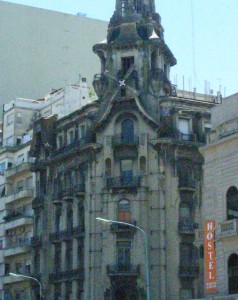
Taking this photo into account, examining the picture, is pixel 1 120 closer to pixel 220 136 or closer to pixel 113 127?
pixel 113 127

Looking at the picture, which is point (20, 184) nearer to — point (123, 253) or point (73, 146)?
point (73, 146)

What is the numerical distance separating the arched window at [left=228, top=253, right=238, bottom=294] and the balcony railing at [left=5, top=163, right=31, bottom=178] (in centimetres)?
4319

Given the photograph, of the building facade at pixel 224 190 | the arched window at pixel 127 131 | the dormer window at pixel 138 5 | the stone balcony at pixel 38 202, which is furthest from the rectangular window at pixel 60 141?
the building facade at pixel 224 190

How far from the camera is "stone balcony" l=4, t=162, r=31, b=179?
3530 inches

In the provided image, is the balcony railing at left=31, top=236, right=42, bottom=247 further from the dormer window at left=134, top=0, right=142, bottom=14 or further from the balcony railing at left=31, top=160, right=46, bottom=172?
the dormer window at left=134, top=0, right=142, bottom=14

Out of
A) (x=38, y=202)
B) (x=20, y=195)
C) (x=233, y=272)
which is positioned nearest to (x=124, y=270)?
(x=38, y=202)

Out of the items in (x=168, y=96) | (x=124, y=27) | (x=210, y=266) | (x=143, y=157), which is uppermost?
(x=124, y=27)

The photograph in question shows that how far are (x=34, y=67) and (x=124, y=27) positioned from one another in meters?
26.6

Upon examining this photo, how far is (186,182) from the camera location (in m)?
74.5

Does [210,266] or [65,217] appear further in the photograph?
[65,217]

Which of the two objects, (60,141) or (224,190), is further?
(60,141)

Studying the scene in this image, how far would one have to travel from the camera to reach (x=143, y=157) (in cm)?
7481

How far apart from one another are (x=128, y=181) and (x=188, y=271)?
9.13m

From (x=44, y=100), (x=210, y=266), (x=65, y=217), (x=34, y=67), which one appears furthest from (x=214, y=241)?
(x=34, y=67)
